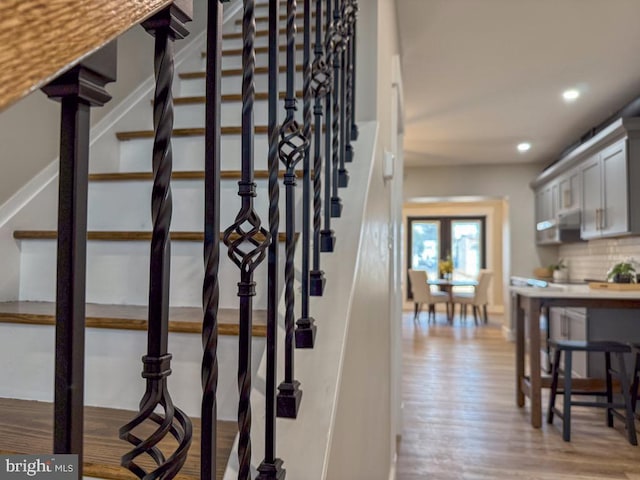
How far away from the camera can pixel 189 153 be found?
1.76 m

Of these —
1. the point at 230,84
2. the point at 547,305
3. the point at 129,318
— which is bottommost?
the point at 547,305

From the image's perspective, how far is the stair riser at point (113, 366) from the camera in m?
1.04

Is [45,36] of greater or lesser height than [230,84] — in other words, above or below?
below

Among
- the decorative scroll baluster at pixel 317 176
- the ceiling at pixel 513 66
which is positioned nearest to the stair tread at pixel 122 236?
the decorative scroll baluster at pixel 317 176

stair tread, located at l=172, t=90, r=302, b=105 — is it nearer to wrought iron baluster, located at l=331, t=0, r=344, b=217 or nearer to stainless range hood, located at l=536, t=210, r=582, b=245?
wrought iron baluster, located at l=331, t=0, r=344, b=217

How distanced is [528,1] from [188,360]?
318cm

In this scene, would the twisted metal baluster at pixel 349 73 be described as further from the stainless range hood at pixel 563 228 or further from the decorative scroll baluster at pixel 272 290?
the stainless range hood at pixel 563 228

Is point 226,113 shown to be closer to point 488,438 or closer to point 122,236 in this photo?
point 122,236

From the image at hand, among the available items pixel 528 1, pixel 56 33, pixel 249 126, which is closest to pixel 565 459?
pixel 528 1

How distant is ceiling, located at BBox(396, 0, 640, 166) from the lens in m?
3.18

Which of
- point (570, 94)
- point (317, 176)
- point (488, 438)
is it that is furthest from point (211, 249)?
point (570, 94)

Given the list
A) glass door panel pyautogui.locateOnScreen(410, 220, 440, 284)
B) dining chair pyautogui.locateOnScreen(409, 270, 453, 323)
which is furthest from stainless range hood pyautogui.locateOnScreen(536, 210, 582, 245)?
glass door panel pyautogui.locateOnScreen(410, 220, 440, 284)

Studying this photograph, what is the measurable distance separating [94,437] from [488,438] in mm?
3056

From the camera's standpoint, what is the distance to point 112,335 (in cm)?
110
